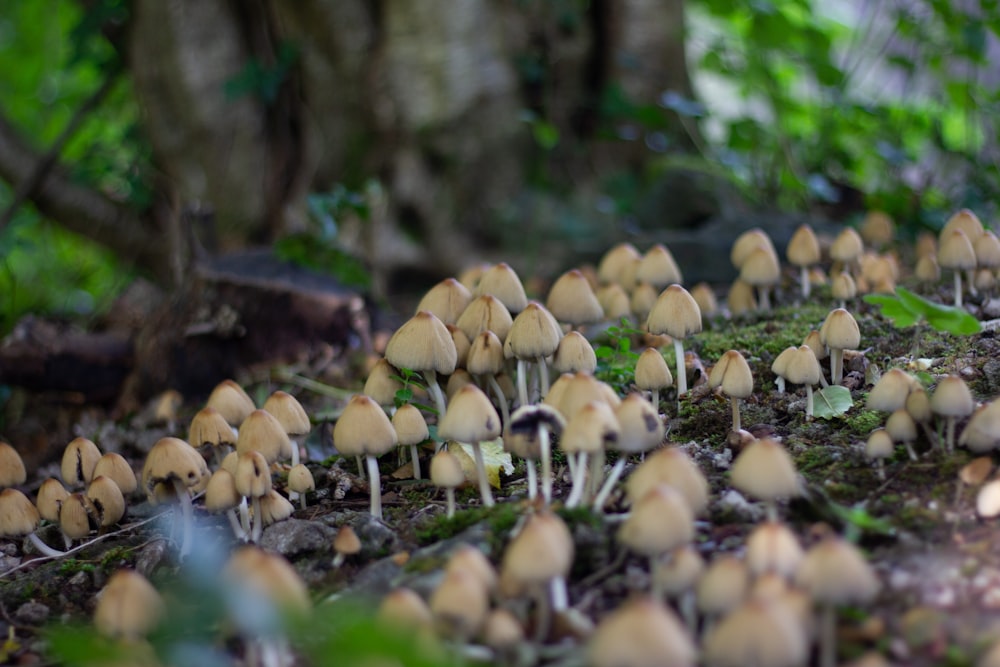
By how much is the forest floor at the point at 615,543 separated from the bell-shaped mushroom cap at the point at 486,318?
407mm

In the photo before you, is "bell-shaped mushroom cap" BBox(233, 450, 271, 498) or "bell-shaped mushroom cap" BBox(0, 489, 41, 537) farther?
"bell-shaped mushroom cap" BBox(0, 489, 41, 537)

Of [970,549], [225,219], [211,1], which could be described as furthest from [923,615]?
[211,1]

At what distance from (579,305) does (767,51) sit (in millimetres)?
3273

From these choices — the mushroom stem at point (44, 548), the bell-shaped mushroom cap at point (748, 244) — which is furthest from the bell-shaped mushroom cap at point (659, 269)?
the mushroom stem at point (44, 548)

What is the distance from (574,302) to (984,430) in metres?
1.12

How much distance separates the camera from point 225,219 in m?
5.77

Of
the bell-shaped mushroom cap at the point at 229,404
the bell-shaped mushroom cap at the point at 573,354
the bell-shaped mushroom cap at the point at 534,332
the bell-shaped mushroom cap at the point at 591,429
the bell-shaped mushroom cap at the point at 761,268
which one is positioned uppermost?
the bell-shaped mushroom cap at the point at 761,268

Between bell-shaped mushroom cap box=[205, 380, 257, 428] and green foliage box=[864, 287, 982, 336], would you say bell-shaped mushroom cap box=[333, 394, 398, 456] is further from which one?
green foliage box=[864, 287, 982, 336]

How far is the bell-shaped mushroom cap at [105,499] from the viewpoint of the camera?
236 centimetres

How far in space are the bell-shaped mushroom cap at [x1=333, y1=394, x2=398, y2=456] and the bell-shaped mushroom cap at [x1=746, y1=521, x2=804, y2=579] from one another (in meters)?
0.94

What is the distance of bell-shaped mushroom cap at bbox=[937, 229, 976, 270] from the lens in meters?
2.82

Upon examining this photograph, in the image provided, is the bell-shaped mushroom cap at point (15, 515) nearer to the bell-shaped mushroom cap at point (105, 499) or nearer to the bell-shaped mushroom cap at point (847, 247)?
the bell-shaped mushroom cap at point (105, 499)

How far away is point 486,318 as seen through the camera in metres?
2.43

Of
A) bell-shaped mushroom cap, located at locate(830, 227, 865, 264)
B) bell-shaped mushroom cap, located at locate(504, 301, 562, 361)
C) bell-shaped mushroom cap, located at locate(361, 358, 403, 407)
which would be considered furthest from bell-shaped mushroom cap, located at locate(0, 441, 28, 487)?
bell-shaped mushroom cap, located at locate(830, 227, 865, 264)
